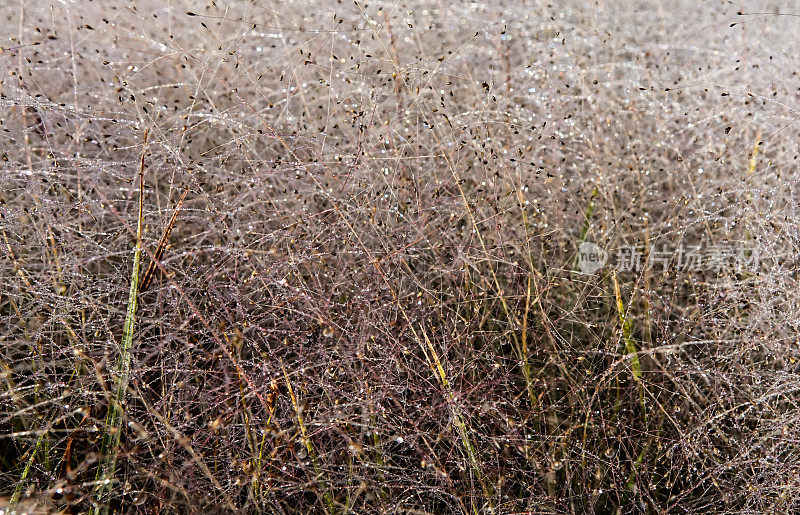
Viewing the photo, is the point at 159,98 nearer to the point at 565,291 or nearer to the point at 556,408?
the point at 565,291

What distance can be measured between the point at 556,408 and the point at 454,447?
242 mm

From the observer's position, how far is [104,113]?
1.75m

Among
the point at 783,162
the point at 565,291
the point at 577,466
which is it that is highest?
the point at 783,162

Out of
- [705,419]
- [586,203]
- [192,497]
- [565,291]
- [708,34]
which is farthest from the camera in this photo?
[708,34]

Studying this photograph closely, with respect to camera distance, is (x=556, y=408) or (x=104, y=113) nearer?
(x=556, y=408)

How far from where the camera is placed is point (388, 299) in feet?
4.61

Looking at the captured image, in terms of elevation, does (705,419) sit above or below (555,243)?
below

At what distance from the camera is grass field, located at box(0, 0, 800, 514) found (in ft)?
4.10

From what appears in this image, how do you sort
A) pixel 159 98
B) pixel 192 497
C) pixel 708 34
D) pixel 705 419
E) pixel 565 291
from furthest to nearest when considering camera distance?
1. pixel 708 34
2. pixel 159 98
3. pixel 565 291
4. pixel 705 419
5. pixel 192 497

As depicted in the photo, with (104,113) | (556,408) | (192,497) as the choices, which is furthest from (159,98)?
(556,408)

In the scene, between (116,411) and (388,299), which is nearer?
(116,411)

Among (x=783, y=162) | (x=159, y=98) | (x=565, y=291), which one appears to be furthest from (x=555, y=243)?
(x=159, y=98)

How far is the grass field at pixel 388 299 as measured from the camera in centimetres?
125

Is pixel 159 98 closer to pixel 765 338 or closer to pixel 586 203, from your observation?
pixel 586 203
